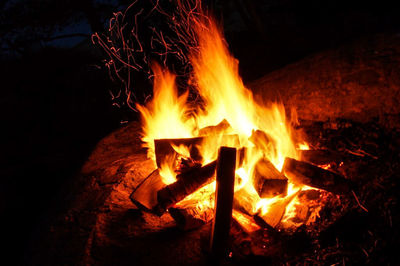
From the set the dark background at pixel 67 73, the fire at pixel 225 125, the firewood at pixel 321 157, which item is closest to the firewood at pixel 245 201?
the fire at pixel 225 125

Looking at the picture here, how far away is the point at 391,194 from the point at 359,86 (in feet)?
6.75

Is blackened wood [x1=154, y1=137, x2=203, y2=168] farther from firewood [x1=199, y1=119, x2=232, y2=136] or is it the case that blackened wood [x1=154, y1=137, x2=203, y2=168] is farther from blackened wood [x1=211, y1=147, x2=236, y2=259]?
blackened wood [x1=211, y1=147, x2=236, y2=259]

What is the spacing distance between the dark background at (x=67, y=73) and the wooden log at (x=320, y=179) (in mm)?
3427

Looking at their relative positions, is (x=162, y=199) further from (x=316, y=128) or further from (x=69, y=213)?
(x=316, y=128)

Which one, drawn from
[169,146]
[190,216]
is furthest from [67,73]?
[190,216]

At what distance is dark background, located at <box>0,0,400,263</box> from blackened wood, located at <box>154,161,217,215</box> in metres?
2.32

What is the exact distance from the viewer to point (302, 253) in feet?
6.94

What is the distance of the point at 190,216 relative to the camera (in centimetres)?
238

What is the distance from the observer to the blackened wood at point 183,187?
2457 millimetres

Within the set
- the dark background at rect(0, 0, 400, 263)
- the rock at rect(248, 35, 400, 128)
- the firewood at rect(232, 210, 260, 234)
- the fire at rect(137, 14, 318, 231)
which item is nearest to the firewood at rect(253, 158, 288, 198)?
the fire at rect(137, 14, 318, 231)

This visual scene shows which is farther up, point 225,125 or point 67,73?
point 67,73

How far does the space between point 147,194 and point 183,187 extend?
41 cm

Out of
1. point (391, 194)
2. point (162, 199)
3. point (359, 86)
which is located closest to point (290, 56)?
point (359, 86)

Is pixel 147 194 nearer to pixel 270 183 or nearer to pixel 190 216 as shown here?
pixel 190 216
